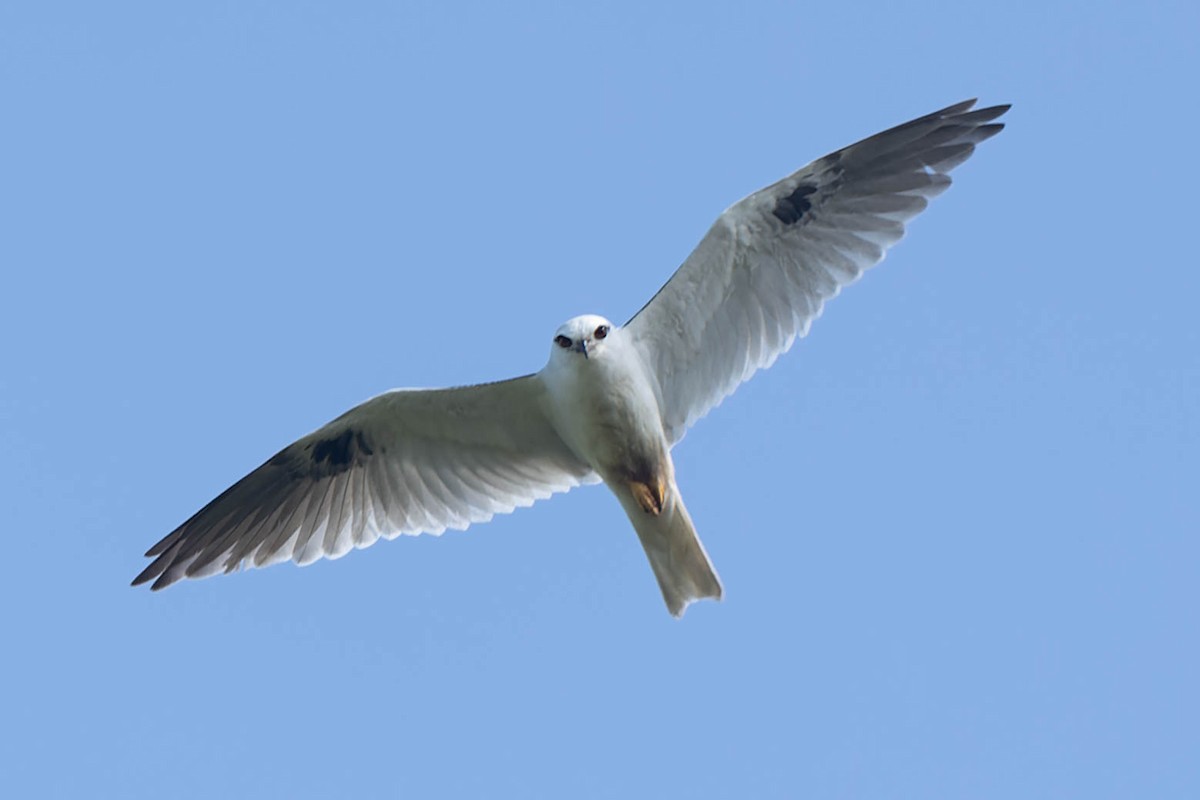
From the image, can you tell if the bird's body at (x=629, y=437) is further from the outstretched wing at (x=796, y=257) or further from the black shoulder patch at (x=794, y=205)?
the black shoulder patch at (x=794, y=205)

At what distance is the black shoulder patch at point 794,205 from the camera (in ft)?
34.8

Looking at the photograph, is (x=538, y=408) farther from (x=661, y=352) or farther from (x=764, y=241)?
(x=764, y=241)

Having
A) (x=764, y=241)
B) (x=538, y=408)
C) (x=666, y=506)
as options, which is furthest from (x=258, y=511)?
(x=764, y=241)

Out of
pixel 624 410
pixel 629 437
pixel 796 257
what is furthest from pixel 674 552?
pixel 796 257

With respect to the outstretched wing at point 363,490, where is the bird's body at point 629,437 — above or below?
below

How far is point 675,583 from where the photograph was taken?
34.1ft

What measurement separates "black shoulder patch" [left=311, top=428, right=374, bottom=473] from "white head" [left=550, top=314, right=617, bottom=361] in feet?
5.74

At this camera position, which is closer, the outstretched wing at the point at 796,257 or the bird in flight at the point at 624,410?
the bird in flight at the point at 624,410

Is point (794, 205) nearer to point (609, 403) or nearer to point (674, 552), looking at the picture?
point (609, 403)

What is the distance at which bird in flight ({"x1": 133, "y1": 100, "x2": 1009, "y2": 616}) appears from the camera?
10.3 m

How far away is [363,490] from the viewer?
11375mm

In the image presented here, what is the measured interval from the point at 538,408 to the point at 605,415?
68 cm

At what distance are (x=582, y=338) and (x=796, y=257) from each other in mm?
1564

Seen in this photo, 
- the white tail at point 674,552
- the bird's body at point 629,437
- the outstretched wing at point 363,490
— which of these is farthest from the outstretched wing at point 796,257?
the outstretched wing at point 363,490
